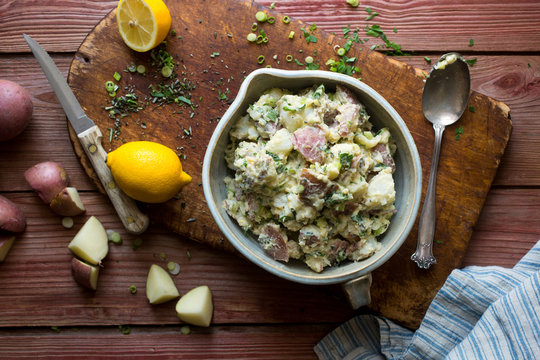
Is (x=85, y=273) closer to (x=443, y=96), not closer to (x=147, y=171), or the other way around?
(x=147, y=171)

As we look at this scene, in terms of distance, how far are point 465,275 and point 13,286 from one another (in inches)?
76.7

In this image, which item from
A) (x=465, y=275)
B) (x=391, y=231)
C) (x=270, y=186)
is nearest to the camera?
(x=270, y=186)

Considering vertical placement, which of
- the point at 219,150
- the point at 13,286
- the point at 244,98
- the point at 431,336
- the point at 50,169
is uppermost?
the point at 244,98

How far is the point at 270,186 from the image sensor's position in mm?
1507

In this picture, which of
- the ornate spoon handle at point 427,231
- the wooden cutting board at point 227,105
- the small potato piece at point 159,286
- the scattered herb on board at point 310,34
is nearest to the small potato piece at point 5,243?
the wooden cutting board at point 227,105

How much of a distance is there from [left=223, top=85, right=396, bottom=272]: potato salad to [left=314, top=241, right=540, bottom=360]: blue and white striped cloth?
50 cm

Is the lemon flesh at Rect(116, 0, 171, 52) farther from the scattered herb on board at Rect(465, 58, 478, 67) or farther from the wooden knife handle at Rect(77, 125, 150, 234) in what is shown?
the scattered herb on board at Rect(465, 58, 478, 67)

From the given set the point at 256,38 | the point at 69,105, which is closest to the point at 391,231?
the point at 256,38

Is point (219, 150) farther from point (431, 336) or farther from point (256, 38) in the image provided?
point (431, 336)

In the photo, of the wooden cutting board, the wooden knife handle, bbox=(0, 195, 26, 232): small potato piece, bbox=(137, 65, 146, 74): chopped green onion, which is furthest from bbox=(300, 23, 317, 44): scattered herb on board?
bbox=(0, 195, 26, 232): small potato piece

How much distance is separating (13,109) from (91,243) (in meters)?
0.64

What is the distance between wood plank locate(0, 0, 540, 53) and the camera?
201 centimetres

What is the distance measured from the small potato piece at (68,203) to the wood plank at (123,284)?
0.13ft

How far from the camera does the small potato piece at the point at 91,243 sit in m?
1.98
